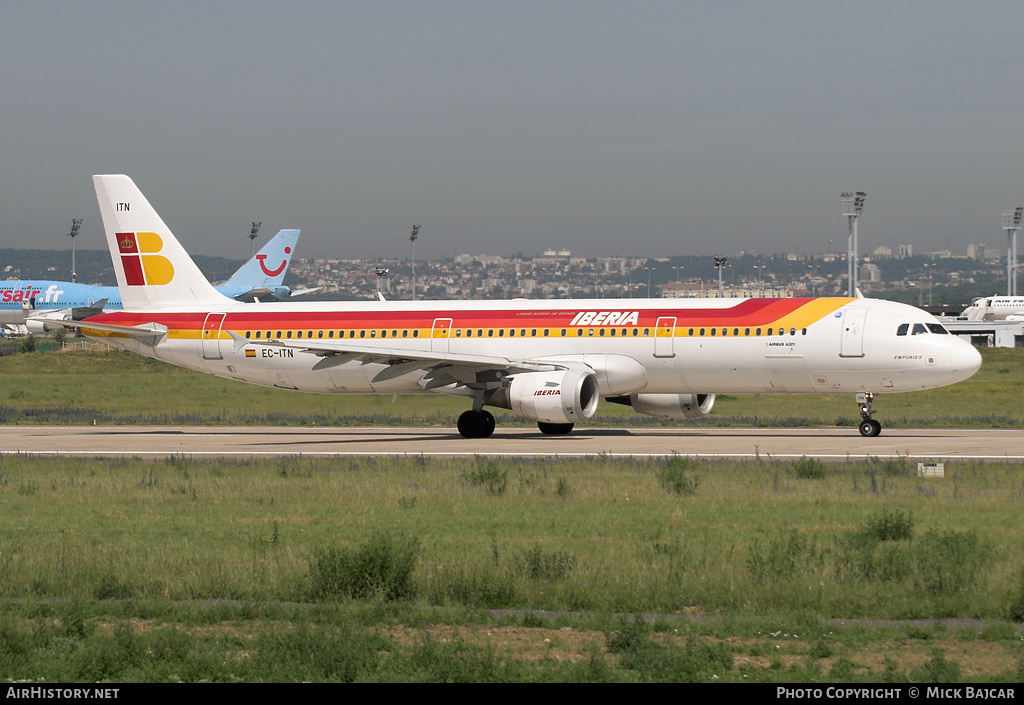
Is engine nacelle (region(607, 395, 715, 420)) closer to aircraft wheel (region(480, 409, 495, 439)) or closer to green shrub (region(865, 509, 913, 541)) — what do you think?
aircraft wheel (region(480, 409, 495, 439))

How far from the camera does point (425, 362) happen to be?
37.2 metres

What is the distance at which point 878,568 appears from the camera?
44.1 ft

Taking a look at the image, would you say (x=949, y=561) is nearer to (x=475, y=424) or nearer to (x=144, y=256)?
(x=475, y=424)

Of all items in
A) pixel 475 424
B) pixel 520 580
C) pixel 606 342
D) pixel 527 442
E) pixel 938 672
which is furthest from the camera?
pixel 475 424

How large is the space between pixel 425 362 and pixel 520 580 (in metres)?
24.4

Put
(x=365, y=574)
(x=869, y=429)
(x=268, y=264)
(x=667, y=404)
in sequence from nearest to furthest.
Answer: (x=365, y=574), (x=869, y=429), (x=667, y=404), (x=268, y=264)

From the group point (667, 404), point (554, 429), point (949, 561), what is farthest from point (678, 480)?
point (554, 429)

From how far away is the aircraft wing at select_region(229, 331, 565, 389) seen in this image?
120ft

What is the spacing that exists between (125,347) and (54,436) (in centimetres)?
410

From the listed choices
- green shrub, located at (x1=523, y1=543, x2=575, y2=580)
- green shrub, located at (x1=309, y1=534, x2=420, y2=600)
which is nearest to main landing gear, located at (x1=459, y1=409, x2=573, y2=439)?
green shrub, located at (x1=523, y1=543, x2=575, y2=580)

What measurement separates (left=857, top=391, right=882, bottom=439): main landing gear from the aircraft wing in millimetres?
9208

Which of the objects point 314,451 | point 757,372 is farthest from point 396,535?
point 757,372

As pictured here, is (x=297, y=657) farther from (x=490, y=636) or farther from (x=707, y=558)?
(x=707, y=558)

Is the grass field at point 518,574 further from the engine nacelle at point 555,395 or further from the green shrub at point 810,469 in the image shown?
the engine nacelle at point 555,395
